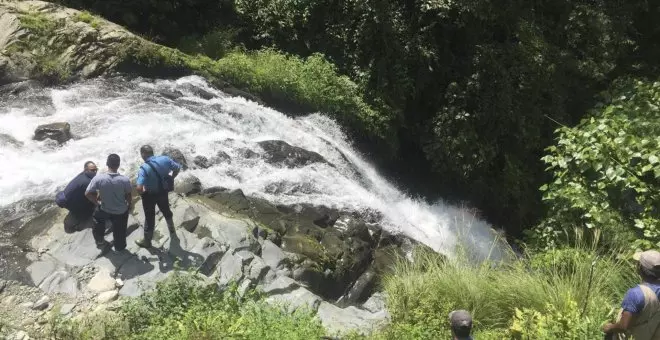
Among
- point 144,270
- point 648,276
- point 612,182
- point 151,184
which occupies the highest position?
point 648,276

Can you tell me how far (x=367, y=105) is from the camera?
40.6ft

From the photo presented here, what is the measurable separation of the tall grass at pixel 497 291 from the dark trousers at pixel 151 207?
313cm

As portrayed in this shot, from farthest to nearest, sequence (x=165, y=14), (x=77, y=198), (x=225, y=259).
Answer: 1. (x=165, y=14)
2. (x=77, y=198)
3. (x=225, y=259)

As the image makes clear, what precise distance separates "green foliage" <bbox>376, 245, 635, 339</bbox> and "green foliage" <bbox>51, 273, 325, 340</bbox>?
103cm

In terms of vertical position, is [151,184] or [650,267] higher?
[650,267]

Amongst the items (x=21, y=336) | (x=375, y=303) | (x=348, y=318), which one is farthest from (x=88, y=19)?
(x=348, y=318)

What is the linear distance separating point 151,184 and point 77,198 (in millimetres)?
1210

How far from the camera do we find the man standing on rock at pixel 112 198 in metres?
6.62

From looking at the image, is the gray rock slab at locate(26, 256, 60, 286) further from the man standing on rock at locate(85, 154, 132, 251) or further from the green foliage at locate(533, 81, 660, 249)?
the green foliage at locate(533, 81, 660, 249)

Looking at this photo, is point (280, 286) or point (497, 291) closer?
point (497, 291)

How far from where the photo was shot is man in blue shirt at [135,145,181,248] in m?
6.82

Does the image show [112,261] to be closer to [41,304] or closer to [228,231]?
[41,304]

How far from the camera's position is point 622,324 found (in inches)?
158

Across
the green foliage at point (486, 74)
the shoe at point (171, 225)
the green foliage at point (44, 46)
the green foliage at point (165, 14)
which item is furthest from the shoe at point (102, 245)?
the green foliage at point (165, 14)
